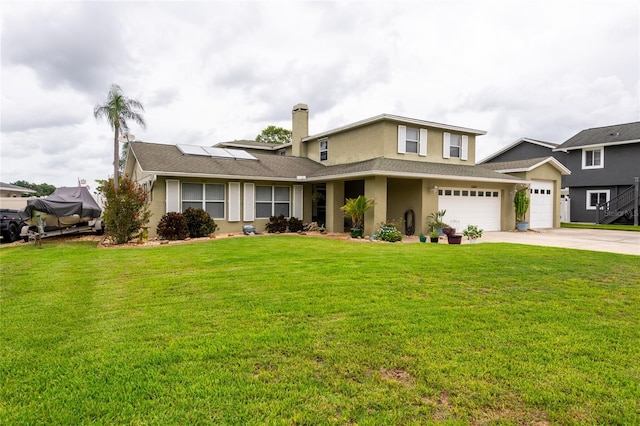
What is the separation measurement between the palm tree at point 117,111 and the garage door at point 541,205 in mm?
23220

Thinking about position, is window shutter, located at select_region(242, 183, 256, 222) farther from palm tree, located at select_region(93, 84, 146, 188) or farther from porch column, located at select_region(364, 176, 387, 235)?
palm tree, located at select_region(93, 84, 146, 188)

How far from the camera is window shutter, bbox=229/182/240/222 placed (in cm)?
1686

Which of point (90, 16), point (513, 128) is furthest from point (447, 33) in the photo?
point (513, 128)

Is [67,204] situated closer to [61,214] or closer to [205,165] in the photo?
[61,214]

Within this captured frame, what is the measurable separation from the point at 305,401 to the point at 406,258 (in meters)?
6.66

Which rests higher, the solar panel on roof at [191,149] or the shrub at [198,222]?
the solar panel on roof at [191,149]

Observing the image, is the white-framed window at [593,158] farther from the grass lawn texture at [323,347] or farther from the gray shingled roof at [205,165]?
the grass lawn texture at [323,347]

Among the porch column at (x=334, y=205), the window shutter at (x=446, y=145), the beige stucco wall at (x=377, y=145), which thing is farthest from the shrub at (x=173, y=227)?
the window shutter at (x=446, y=145)

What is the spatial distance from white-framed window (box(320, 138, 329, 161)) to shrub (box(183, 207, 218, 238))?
27.9 feet

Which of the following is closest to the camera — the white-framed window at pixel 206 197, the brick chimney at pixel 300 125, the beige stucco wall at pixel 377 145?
the white-framed window at pixel 206 197

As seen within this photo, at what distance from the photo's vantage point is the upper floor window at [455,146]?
19297 mm

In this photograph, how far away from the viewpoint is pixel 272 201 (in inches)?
712

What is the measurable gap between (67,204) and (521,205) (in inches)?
852

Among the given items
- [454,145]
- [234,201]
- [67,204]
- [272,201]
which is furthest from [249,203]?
[454,145]
